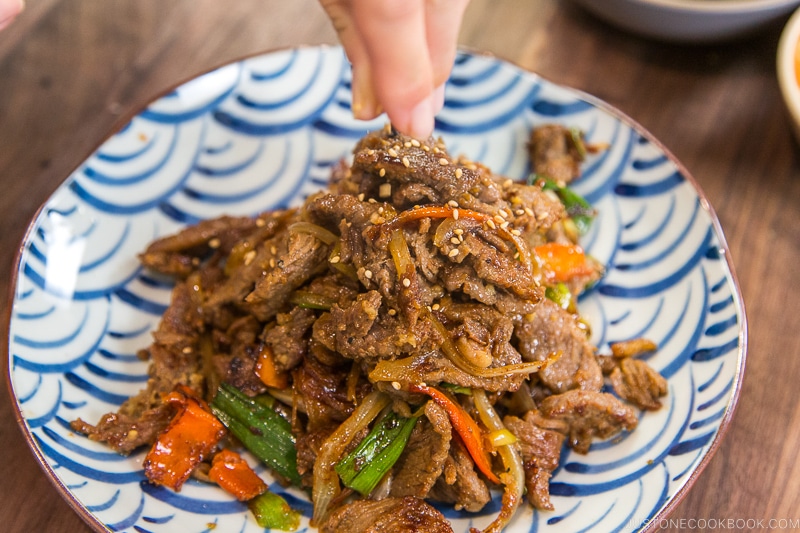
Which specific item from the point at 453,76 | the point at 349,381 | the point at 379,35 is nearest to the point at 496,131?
the point at 453,76

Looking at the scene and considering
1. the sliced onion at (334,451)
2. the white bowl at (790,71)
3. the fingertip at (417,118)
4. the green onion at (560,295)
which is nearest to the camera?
the fingertip at (417,118)

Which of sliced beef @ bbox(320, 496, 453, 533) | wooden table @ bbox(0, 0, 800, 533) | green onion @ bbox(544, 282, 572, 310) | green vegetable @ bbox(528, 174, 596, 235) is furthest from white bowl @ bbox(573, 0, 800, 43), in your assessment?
sliced beef @ bbox(320, 496, 453, 533)

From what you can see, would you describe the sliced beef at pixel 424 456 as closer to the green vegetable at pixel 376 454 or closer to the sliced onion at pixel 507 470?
the green vegetable at pixel 376 454

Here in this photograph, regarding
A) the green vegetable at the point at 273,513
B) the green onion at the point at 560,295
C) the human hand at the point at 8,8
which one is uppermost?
the human hand at the point at 8,8

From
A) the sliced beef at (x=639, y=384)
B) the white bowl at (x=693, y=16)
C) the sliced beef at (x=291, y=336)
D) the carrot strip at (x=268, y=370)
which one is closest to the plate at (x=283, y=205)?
the sliced beef at (x=639, y=384)

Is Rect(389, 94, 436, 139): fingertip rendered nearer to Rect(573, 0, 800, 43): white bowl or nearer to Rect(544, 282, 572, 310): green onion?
Rect(544, 282, 572, 310): green onion

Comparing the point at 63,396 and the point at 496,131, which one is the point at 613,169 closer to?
the point at 496,131
